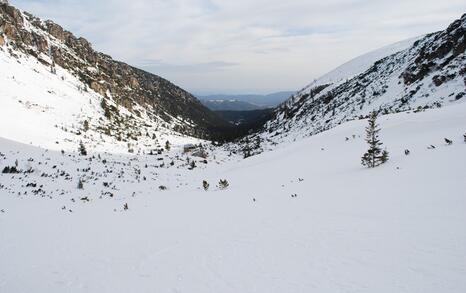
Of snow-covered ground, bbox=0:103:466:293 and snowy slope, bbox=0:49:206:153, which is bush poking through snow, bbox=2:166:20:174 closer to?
snow-covered ground, bbox=0:103:466:293

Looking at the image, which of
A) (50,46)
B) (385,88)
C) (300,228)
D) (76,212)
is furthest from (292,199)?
(50,46)

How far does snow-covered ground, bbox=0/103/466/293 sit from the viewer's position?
617cm

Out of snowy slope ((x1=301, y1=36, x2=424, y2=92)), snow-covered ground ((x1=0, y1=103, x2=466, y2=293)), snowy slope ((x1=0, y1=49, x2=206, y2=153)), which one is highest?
snowy slope ((x1=301, y1=36, x2=424, y2=92))

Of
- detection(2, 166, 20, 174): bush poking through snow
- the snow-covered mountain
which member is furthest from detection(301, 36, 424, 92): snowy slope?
detection(2, 166, 20, 174): bush poking through snow

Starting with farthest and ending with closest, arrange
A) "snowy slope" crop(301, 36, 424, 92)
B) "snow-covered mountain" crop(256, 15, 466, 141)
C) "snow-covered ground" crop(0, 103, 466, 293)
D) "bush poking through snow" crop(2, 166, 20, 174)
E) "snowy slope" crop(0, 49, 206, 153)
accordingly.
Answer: "snowy slope" crop(301, 36, 424, 92), "snow-covered mountain" crop(256, 15, 466, 141), "snowy slope" crop(0, 49, 206, 153), "bush poking through snow" crop(2, 166, 20, 174), "snow-covered ground" crop(0, 103, 466, 293)

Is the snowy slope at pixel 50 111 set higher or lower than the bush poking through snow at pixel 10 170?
higher

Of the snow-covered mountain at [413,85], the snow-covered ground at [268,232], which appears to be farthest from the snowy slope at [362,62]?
the snow-covered ground at [268,232]

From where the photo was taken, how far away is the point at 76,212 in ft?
50.0

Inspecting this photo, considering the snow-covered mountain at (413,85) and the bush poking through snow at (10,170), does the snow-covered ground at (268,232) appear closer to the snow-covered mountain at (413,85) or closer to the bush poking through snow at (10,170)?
the bush poking through snow at (10,170)

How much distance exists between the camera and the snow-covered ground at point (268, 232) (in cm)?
617

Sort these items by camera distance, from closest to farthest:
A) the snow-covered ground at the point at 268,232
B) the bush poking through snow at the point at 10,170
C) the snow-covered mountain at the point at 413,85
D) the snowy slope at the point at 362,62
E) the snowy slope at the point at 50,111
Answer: the snow-covered ground at the point at 268,232, the bush poking through snow at the point at 10,170, the snowy slope at the point at 50,111, the snow-covered mountain at the point at 413,85, the snowy slope at the point at 362,62

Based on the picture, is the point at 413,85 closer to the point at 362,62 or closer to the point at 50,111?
the point at 50,111

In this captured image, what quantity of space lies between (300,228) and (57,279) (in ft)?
19.9

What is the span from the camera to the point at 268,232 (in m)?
9.46
